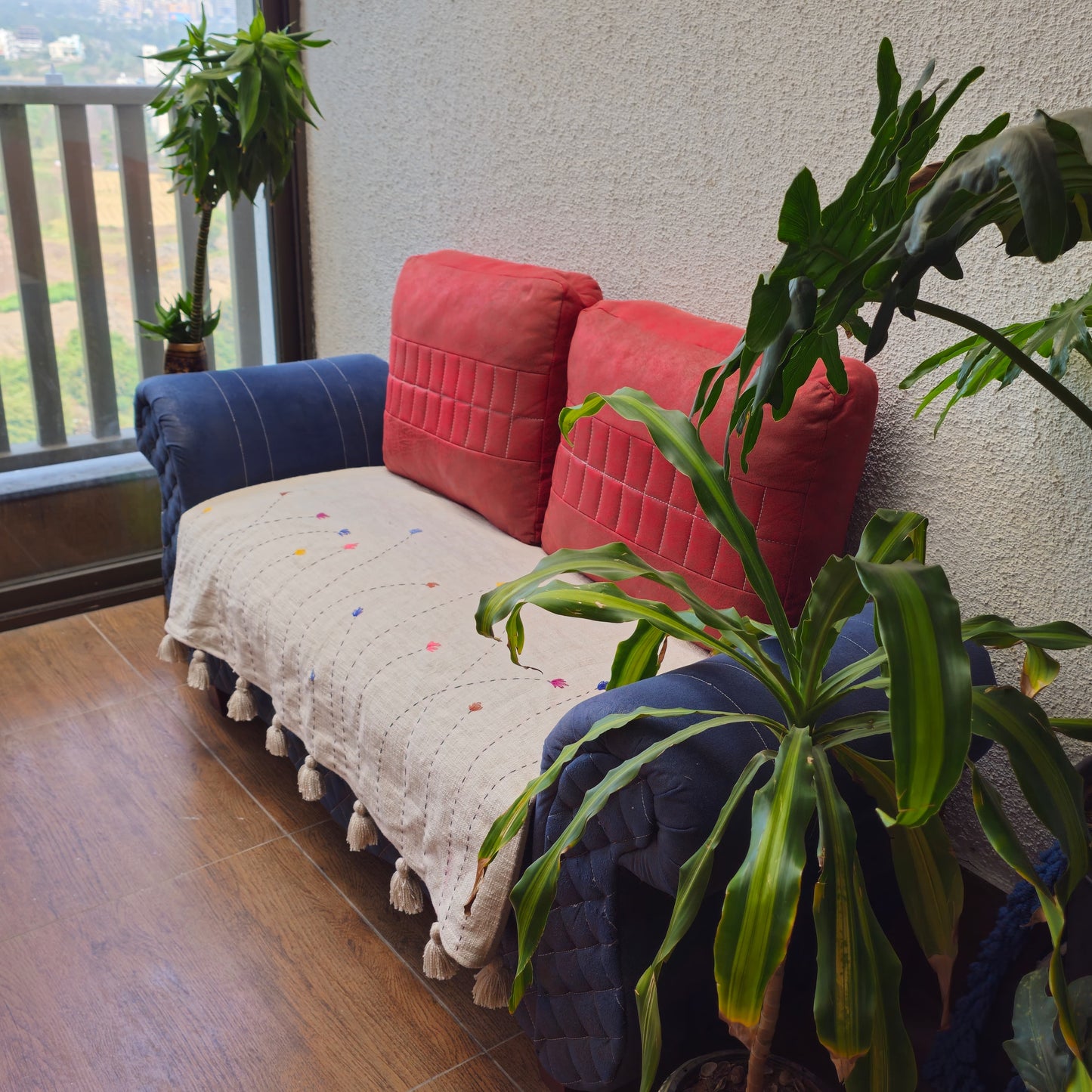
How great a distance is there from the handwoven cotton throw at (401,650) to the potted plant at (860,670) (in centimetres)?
25

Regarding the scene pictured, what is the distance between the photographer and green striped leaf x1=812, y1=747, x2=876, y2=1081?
33.3 inches

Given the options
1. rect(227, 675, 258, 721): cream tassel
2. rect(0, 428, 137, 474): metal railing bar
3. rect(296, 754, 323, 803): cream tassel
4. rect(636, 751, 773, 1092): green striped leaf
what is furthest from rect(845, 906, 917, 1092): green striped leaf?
rect(0, 428, 137, 474): metal railing bar

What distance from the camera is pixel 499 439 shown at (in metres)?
1.90

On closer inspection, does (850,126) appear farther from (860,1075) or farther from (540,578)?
(860,1075)

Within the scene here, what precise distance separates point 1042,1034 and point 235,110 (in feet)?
7.21

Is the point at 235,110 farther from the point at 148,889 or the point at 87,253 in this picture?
the point at 148,889

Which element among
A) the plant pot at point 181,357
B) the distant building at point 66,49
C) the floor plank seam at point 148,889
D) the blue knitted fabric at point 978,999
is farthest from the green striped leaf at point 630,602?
the distant building at point 66,49


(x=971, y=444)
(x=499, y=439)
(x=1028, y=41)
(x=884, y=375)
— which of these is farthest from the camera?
(x=499, y=439)

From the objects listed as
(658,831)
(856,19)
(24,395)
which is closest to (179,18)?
(24,395)

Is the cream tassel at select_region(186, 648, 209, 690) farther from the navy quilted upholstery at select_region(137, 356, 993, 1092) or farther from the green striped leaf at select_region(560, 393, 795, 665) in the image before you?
the green striped leaf at select_region(560, 393, 795, 665)

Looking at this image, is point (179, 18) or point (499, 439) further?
point (179, 18)

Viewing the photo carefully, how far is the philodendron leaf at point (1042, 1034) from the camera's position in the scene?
0.93 m

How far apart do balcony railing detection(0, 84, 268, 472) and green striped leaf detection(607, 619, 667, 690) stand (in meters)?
1.97

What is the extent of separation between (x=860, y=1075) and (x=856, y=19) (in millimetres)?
1331
